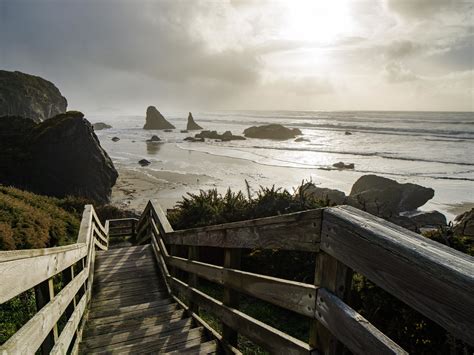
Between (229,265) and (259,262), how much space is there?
366cm

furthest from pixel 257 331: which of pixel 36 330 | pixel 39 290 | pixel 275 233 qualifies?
pixel 39 290

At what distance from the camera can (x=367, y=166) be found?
90.6 ft

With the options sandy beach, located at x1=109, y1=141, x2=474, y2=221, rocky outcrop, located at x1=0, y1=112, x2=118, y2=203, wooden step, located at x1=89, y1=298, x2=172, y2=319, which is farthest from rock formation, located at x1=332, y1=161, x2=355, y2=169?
wooden step, located at x1=89, y1=298, x2=172, y2=319

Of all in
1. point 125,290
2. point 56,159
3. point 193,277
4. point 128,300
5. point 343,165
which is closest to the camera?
point 193,277

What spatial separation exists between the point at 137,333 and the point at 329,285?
115 inches

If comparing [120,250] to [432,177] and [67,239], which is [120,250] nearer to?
[67,239]

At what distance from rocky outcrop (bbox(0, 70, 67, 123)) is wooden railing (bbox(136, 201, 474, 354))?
149ft

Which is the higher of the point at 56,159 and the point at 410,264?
the point at 410,264

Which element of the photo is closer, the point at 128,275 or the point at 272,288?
the point at 272,288

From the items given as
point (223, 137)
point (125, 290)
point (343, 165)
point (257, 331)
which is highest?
point (223, 137)

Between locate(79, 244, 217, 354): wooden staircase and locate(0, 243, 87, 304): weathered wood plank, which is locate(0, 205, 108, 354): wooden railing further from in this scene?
locate(79, 244, 217, 354): wooden staircase

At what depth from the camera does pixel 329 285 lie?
1642mm

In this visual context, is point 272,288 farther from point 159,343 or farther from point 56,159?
point 56,159

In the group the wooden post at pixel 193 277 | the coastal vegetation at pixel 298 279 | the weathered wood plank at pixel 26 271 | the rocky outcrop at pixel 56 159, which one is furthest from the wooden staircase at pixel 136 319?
the rocky outcrop at pixel 56 159
